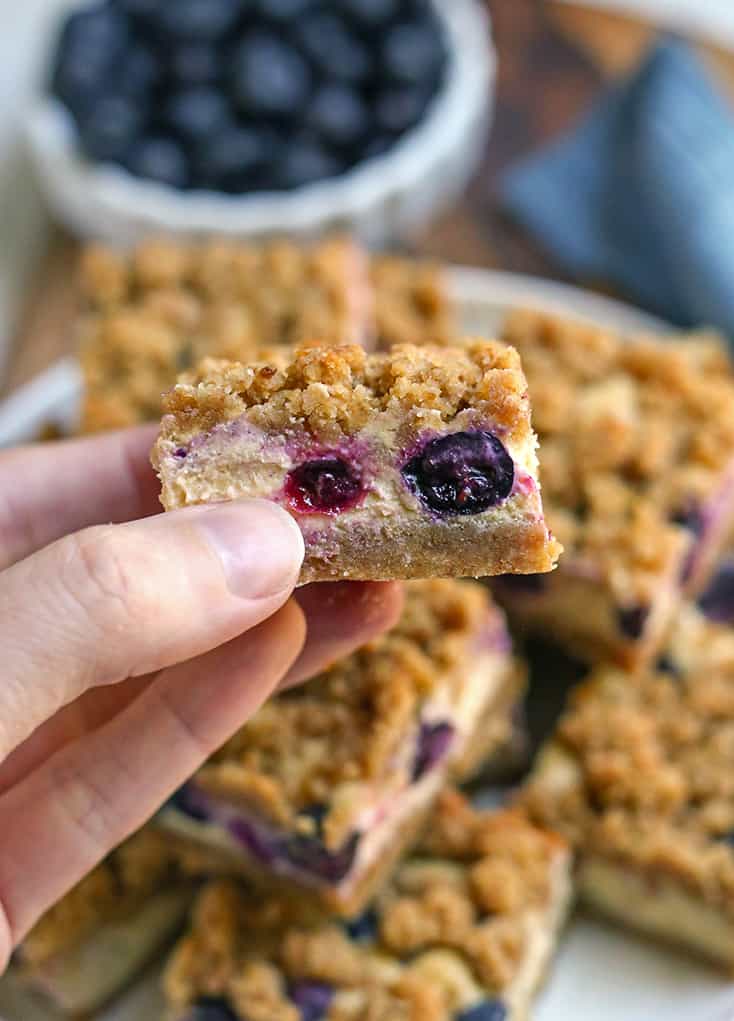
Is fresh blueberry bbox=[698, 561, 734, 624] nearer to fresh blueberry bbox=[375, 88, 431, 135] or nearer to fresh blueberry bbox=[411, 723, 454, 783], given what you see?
fresh blueberry bbox=[411, 723, 454, 783]

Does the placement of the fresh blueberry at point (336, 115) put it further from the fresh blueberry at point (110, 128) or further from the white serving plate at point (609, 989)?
the white serving plate at point (609, 989)

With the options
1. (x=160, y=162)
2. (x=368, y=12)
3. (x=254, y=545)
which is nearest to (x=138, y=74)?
(x=160, y=162)

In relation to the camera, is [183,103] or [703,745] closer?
[703,745]

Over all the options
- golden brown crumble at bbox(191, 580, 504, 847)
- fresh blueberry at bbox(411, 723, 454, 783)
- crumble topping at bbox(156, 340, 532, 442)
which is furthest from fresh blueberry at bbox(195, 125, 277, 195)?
crumble topping at bbox(156, 340, 532, 442)

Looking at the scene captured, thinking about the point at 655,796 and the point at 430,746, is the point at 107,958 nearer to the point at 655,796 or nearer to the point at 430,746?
the point at 430,746

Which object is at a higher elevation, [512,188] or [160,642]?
[160,642]

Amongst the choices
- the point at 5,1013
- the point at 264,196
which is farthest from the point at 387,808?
the point at 264,196

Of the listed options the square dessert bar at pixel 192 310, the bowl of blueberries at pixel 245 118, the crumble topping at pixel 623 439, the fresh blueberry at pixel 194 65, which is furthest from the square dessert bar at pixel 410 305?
the fresh blueberry at pixel 194 65

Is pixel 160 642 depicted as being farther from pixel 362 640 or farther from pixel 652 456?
pixel 652 456
